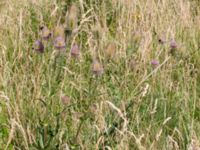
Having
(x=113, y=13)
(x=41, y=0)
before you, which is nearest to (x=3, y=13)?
(x=41, y=0)

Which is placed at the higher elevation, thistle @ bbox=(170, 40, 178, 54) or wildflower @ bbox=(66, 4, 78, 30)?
wildflower @ bbox=(66, 4, 78, 30)

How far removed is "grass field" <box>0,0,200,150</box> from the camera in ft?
5.78

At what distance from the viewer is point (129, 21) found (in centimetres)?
284

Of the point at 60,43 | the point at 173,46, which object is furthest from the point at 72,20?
the point at 173,46

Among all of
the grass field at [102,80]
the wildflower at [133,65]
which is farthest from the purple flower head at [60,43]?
the wildflower at [133,65]

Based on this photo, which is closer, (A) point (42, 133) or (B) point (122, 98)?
(A) point (42, 133)

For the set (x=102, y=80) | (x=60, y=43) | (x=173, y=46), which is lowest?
(x=102, y=80)

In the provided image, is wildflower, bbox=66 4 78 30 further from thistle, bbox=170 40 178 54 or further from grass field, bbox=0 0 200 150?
thistle, bbox=170 40 178 54

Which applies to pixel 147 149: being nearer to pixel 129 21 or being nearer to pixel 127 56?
pixel 127 56

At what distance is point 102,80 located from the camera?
2230mm

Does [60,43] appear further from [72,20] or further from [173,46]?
[173,46]

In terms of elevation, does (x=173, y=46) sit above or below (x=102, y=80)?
above

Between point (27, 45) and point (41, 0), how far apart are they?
0.66m

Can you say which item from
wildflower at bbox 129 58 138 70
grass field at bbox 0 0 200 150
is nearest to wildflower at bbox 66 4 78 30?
grass field at bbox 0 0 200 150
